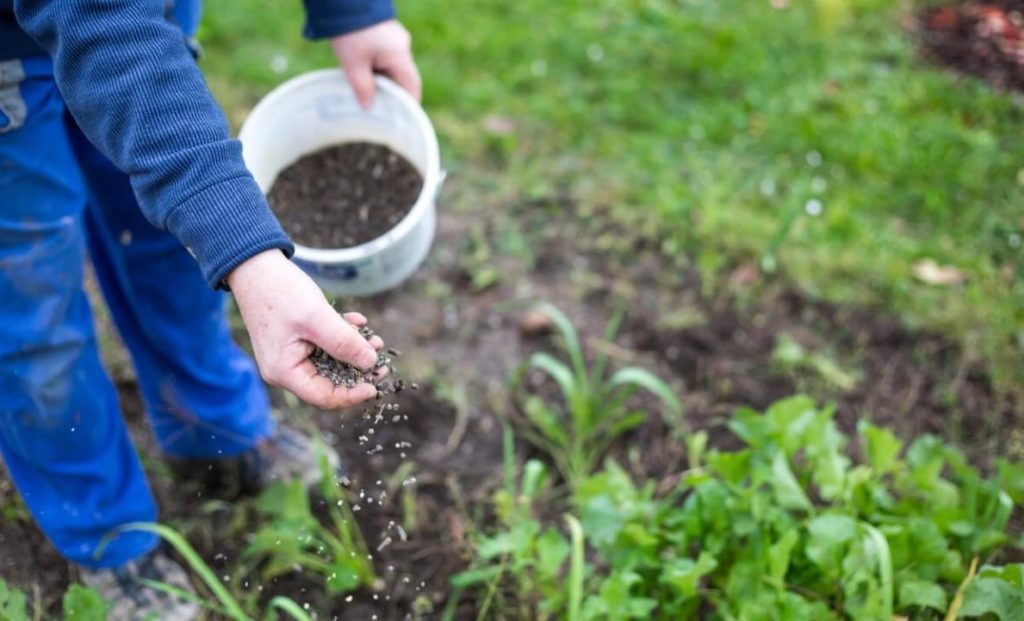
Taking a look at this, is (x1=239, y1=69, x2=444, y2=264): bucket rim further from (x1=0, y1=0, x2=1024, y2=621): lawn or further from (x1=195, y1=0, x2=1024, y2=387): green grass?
(x1=195, y1=0, x2=1024, y2=387): green grass

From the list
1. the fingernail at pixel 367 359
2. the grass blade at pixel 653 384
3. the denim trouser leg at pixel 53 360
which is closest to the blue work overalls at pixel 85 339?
the denim trouser leg at pixel 53 360

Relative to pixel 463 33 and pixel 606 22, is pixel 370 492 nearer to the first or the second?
pixel 463 33

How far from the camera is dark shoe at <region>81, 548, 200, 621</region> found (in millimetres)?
1812

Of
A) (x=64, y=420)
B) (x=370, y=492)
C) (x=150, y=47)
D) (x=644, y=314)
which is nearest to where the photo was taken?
(x=150, y=47)

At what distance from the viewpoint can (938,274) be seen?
108 inches

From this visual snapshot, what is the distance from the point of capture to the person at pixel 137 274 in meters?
1.17

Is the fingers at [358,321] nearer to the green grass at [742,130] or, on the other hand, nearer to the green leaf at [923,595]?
the green leaf at [923,595]

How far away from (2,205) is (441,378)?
1.17m

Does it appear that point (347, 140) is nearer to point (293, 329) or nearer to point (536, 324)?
point (536, 324)

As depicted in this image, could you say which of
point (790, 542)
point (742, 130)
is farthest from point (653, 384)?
point (742, 130)

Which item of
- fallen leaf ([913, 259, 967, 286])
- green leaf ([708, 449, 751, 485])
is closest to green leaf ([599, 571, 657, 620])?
green leaf ([708, 449, 751, 485])

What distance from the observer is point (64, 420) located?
1623 mm

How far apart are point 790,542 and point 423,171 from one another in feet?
3.19

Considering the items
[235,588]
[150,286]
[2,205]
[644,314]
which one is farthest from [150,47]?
[644,314]
